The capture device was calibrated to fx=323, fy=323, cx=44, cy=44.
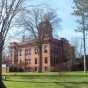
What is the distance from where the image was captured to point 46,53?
Answer: 308ft

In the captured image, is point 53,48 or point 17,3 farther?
point 53,48

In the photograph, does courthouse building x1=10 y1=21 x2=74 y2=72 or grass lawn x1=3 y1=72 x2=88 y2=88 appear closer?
grass lawn x1=3 y1=72 x2=88 y2=88

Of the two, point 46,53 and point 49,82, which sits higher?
point 46,53

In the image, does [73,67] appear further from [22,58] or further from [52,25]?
[22,58]

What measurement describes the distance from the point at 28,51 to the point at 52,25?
34.3 m

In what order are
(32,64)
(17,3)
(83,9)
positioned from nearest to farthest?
(17,3) → (83,9) → (32,64)

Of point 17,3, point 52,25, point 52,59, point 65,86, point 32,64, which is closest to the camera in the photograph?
point 17,3

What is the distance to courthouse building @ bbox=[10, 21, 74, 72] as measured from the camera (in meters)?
77.1

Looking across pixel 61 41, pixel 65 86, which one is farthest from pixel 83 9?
pixel 61 41

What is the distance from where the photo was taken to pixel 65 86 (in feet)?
77.3

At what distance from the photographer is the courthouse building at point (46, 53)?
77119mm

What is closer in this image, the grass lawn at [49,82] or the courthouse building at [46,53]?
the grass lawn at [49,82]

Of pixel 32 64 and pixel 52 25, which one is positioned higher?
pixel 52 25

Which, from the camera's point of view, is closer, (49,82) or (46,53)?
(49,82)
